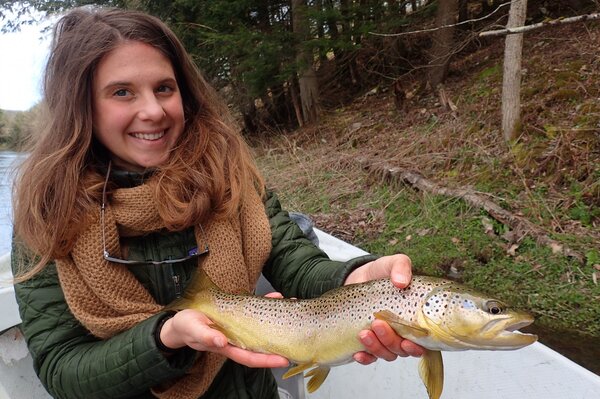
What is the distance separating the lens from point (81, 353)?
174 centimetres

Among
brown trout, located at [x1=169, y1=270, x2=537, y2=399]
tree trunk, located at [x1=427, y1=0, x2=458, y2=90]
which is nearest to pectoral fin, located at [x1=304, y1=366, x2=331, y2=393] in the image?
brown trout, located at [x1=169, y1=270, x2=537, y2=399]

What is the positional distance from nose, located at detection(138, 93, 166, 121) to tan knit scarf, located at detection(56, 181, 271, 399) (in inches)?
10.4

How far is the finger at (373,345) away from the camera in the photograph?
5.31ft

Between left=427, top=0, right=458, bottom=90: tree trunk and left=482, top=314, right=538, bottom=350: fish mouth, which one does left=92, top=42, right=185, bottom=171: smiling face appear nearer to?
left=482, top=314, right=538, bottom=350: fish mouth

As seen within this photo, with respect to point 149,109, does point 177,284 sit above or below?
below

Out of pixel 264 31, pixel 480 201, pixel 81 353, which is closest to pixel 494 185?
pixel 480 201

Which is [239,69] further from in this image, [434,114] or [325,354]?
[325,354]

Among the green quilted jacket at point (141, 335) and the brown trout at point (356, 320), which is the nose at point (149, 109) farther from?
the brown trout at point (356, 320)

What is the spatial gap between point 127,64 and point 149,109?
0.19 meters

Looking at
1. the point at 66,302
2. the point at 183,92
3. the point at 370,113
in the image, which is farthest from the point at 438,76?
the point at 66,302

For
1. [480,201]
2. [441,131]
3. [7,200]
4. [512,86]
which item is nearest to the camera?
[7,200]

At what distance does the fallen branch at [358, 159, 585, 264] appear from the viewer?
469cm

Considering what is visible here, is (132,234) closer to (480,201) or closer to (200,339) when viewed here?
(200,339)

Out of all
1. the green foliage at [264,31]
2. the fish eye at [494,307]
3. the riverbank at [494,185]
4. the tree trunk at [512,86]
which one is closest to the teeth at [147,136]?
the fish eye at [494,307]
